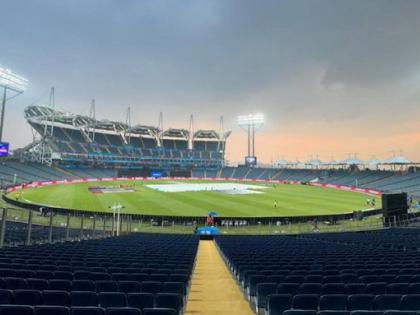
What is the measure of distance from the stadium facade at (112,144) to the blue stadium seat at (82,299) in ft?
374

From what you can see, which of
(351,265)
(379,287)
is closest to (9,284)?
(379,287)

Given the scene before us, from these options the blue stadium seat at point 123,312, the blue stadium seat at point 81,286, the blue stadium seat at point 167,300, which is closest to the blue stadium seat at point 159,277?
the blue stadium seat at point 81,286

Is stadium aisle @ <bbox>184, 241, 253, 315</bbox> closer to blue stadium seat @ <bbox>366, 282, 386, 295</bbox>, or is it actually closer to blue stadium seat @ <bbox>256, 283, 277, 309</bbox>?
blue stadium seat @ <bbox>256, 283, 277, 309</bbox>

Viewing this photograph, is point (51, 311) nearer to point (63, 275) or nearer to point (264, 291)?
point (63, 275)

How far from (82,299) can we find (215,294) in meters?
5.03

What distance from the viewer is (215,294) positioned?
9.50 m

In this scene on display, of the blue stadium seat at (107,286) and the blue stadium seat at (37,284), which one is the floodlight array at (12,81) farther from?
the blue stadium seat at (107,286)

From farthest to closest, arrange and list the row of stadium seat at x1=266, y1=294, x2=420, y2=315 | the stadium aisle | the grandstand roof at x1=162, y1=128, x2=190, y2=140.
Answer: the grandstand roof at x1=162, y1=128, x2=190, y2=140, the stadium aisle, the row of stadium seat at x1=266, y1=294, x2=420, y2=315

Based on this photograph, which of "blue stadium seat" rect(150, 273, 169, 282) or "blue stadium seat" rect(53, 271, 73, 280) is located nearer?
"blue stadium seat" rect(53, 271, 73, 280)

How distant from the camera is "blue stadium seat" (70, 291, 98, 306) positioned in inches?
213

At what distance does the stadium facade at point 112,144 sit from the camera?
114 meters

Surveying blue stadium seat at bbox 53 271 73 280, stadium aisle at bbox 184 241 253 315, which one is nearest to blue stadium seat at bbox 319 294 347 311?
stadium aisle at bbox 184 241 253 315

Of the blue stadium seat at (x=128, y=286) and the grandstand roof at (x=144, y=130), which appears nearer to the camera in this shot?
the blue stadium seat at (x=128, y=286)

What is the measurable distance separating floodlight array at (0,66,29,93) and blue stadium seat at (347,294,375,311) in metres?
89.3
